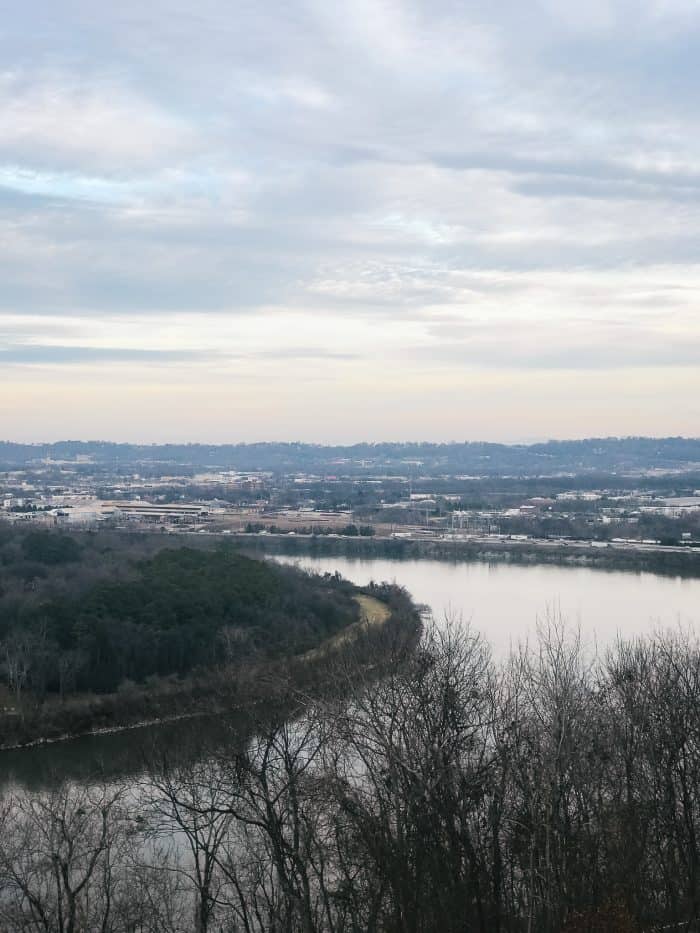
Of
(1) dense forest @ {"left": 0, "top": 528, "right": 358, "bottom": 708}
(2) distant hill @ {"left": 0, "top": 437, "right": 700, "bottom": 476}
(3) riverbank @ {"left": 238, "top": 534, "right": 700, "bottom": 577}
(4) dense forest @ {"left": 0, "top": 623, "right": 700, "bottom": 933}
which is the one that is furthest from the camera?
(2) distant hill @ {"left": 0, "top": 437, "right": 700, "bottom": 476}

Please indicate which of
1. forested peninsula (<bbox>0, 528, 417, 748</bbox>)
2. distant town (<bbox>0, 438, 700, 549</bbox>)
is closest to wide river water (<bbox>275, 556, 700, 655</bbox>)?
forested peninsula (<bbox>0, 528, 417, 748</bbox>)

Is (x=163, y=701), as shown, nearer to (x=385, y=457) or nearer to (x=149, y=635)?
(x=149, y=635)

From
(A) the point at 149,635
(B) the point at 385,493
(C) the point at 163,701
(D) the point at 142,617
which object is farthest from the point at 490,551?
(B) the point at 385,493

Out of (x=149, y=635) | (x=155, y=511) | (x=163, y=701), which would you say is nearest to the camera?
(x=163, y=701)

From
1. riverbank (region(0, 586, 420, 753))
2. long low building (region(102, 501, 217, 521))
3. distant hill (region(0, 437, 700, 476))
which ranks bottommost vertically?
riverbank (region(0, 586, 420, 753))

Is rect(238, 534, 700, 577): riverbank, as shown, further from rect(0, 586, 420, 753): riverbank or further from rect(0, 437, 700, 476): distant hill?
rect(0, 437, 700, 476): distant hill

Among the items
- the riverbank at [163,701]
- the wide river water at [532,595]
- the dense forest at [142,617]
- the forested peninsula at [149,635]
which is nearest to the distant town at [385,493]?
the wide river water at [532,595]

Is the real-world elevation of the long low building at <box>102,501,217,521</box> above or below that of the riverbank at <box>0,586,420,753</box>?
above
